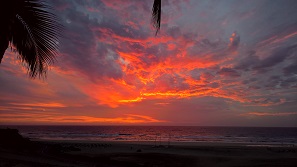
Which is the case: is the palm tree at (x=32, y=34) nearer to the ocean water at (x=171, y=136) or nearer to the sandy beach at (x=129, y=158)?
the sandy beach at (x=129, y=158)

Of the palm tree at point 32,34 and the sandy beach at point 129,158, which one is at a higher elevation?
the palm tree at point 32,34

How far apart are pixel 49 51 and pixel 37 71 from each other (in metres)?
0.47

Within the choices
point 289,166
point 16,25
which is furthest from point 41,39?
point 289,166

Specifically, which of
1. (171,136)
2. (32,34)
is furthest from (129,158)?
(171,136)

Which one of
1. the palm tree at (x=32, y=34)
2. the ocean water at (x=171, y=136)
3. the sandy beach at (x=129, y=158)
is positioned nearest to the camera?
the palm tree at (x=32, y=34)

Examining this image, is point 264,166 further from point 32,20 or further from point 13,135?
point 32,20

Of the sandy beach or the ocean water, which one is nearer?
the sandy beach

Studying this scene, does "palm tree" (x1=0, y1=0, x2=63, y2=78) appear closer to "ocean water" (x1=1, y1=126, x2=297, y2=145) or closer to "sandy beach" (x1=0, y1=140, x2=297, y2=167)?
"sandy beach" (x1=0, y1=140, x2=297, y2=167)

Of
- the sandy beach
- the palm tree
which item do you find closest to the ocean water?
the sandy beach

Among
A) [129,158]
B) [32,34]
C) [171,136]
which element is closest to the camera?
[32,34]

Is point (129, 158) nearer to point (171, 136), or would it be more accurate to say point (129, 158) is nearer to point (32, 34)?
point (32, 34)

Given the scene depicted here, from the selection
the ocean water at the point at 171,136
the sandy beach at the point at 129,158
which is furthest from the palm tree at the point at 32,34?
the ocean water at the point at 171,136

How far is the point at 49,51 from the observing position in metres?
3.09

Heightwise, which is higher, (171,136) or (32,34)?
(32,34)
